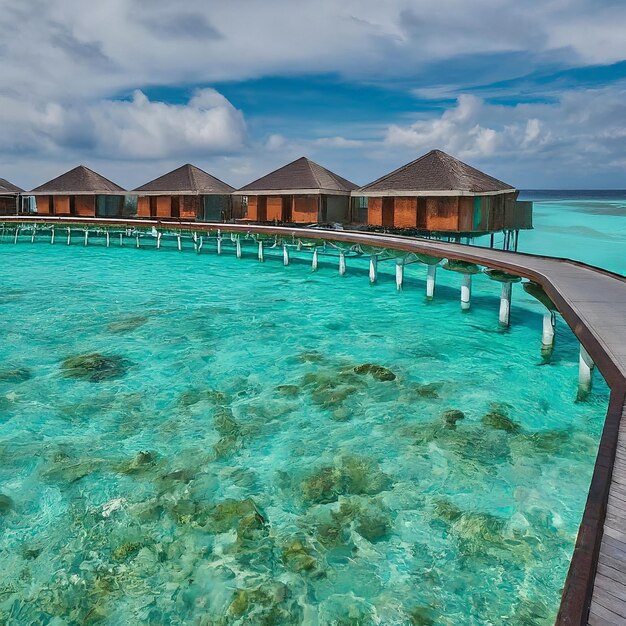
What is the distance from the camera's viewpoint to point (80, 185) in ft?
113

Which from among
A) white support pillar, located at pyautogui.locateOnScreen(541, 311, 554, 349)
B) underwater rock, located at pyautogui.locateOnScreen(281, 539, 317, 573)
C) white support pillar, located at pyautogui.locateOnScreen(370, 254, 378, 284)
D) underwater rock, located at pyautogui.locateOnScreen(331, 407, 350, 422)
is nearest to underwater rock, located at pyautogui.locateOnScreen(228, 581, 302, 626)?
underwater rock, located at pyautogui.locateOnScreen(281, 539, 317, 573)

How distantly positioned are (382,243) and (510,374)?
8398 millimetres

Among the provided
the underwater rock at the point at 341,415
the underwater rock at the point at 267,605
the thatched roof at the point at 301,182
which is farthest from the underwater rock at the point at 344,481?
the thatched roof at the point at 301,182

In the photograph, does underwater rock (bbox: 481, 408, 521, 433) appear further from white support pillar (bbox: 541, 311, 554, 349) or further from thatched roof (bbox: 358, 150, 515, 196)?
thatched roof (bbox: 358, 150, 515, 196)

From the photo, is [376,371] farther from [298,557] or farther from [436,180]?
[436,180]

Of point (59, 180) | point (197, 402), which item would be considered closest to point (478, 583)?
point (197, 402)

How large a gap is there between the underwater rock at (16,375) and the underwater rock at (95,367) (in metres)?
0.68

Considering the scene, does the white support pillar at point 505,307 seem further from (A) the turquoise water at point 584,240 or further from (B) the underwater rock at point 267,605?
(A) the turquoise water at point 584,240

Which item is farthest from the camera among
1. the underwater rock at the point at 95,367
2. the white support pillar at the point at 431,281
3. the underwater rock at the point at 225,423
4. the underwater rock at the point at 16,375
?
the white support pillar at the point at 431,281

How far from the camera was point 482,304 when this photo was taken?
62.1 ft

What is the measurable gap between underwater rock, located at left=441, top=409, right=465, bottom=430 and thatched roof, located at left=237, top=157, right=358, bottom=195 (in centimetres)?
1832

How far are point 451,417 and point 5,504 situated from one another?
6.62m

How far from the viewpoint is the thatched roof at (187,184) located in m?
30.8

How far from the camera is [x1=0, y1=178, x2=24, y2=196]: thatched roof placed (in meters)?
37.2
